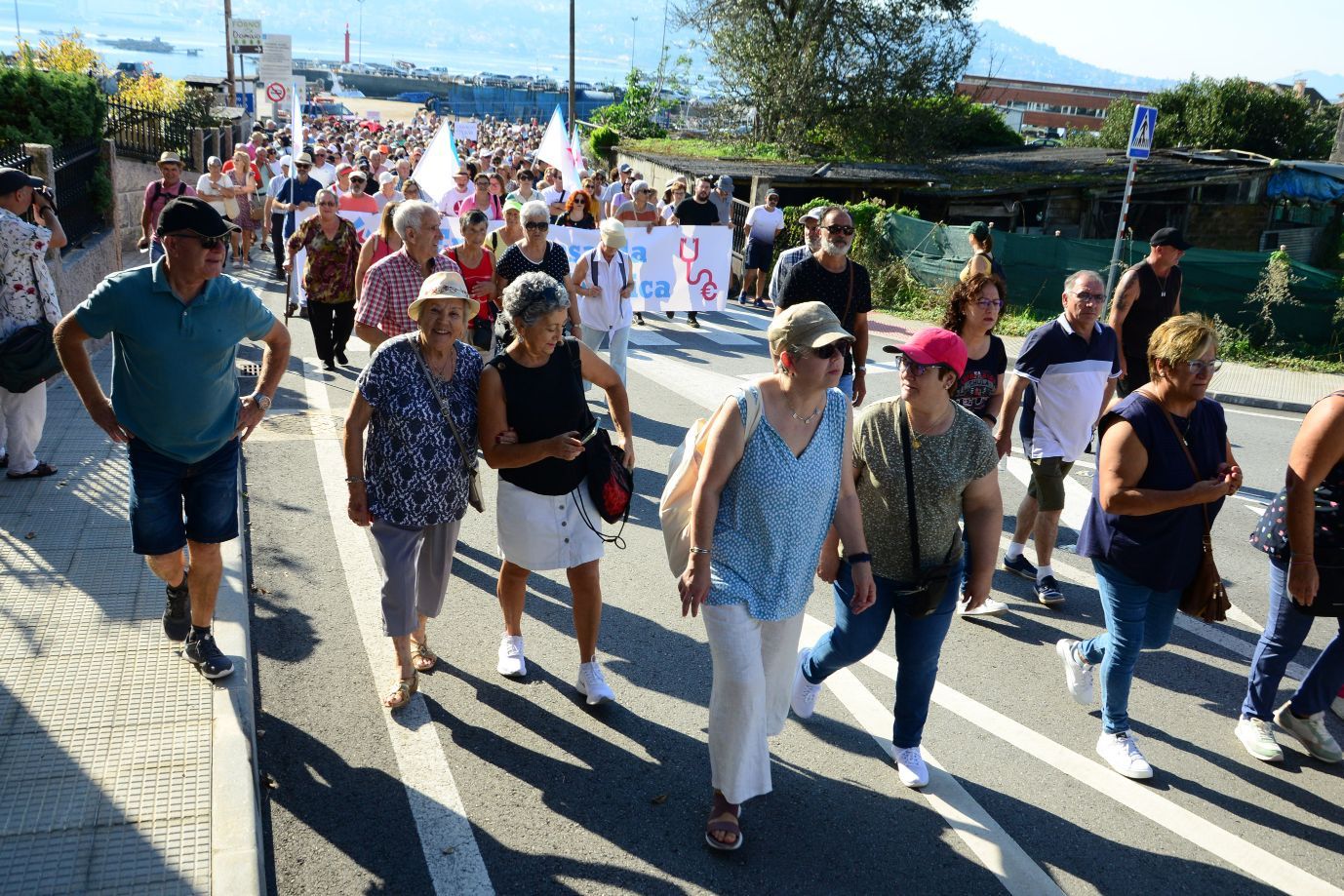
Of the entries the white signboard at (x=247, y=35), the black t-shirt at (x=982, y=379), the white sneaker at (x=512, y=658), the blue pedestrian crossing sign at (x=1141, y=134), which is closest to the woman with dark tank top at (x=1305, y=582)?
the black t-shirt at (x=982, y=379)

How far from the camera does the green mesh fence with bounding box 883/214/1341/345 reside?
14.5 meters

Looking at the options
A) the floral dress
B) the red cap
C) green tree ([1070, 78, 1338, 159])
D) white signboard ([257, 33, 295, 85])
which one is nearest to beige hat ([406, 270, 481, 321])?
the red cap

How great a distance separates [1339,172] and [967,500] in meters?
25.4

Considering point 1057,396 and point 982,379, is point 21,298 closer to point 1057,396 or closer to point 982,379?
point 982,379

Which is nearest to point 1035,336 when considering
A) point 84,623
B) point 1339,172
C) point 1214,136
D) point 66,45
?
point 84,623

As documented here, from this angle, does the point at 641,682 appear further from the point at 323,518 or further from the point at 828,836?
the point at 323,518

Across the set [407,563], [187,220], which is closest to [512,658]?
[407,563]

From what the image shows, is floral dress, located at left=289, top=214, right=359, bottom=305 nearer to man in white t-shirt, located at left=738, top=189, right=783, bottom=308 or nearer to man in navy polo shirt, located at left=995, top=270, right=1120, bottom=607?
man in navy polo shirt, located at left=995, top=270, right=1120, bottom=607

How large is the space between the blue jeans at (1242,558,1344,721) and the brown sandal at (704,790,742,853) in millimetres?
2436

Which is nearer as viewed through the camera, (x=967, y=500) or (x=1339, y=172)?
(x=967, y=500)

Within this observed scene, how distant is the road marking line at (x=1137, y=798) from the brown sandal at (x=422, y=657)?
206cm

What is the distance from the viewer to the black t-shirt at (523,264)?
7.23m

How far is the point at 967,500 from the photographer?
13.3ft

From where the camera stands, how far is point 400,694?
15.1 ft
